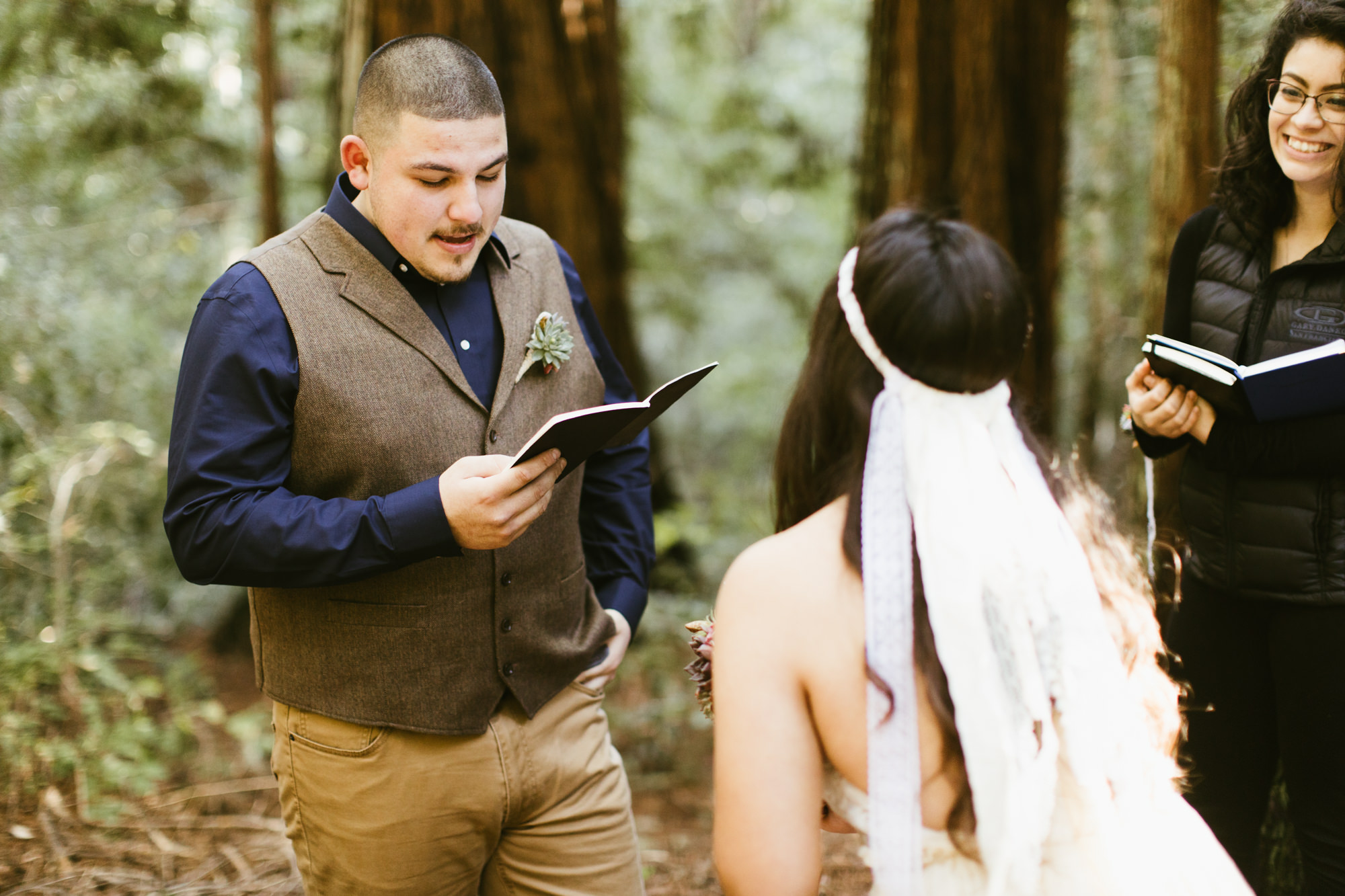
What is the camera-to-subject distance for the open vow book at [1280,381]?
2.33m

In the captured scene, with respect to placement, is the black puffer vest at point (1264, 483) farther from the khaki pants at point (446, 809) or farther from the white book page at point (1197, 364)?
the khaki pants at point (446, 809)

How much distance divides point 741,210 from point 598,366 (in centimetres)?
779

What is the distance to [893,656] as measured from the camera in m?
1.58

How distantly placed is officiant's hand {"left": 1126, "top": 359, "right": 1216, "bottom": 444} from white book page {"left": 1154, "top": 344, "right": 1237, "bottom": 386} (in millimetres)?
151

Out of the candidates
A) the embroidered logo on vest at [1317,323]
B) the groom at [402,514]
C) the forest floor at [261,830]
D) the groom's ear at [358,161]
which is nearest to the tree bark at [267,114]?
the forest floor at [261,830]

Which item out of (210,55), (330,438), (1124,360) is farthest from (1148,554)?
(210,55)

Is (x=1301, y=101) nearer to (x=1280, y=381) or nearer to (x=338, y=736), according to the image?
(x=1280, y=381)

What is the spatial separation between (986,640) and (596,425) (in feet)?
2.70

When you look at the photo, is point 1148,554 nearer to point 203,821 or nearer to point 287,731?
point 287,731

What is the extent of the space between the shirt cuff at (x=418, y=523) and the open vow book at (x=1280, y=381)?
1.81m

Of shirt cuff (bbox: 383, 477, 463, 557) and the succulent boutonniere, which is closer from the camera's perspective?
shirt cuff (bbox: 383, 477, 463, 557)

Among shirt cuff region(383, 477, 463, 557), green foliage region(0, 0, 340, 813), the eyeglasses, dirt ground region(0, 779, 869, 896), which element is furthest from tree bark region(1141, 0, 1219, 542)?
green foliage region(0, 0, 340, 813)

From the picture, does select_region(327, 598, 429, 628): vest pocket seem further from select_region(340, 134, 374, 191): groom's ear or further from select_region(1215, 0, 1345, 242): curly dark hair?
select_region(1215, 0, 1345, 242): curly dark hair

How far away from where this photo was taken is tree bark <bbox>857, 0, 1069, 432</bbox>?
4.18 metres
